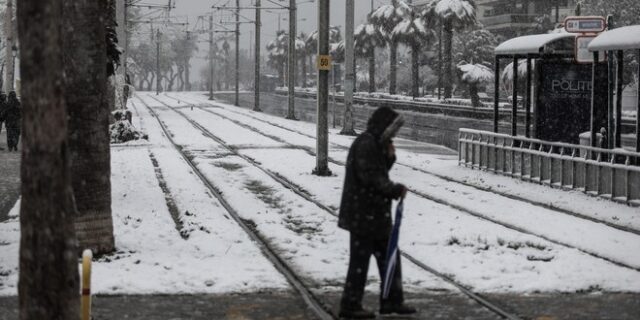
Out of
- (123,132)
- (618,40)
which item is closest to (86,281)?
(618,40)

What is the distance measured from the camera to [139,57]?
563 ft

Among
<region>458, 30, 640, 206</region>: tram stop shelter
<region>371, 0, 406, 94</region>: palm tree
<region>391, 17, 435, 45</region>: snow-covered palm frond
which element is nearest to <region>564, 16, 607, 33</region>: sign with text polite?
<region>458, 30, 640, 206</region>: tram stop shelter

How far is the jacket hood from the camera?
26.9 ft

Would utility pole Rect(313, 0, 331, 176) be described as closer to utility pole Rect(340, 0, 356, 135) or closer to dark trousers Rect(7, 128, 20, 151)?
dark trousers Rect(7, 128, 20, 151)

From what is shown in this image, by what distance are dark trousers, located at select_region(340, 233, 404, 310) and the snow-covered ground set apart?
5.13 ft

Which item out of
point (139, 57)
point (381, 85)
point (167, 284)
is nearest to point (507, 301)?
point (167, 284)

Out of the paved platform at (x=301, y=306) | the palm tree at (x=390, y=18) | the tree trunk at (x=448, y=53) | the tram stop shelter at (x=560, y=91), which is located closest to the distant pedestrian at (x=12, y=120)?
the tram stop shelter at (x=560, y=91)

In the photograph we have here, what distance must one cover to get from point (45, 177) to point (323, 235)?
7242mm

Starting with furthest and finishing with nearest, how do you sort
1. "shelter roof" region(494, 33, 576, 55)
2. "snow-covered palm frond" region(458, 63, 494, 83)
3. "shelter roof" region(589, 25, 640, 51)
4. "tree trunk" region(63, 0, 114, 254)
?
"snow-covered palm frond" region(458, 63, 494, 83), "shelter roof" region(494, 33, 576, 55), "shelter roof" region(589, 25, 640, 51), "tree trunk" region(63, 0, 114, 254)

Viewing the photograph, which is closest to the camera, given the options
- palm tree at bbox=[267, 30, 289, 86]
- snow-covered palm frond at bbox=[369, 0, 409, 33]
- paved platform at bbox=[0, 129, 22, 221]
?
paved platform at bbox=[0, 129, 22, 221]

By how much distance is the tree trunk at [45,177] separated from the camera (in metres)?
6.61

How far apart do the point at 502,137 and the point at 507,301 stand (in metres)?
13.1

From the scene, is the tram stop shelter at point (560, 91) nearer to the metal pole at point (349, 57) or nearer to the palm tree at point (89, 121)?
the metal pole at point (349, 57)

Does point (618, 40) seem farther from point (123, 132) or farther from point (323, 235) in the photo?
point (123, 132)
